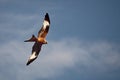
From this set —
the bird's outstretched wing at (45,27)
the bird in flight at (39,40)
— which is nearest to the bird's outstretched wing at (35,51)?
the bird in flight at (39,40)

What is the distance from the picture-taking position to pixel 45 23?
2866 cm

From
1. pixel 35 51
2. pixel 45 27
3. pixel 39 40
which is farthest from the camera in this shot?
pixel 45 27

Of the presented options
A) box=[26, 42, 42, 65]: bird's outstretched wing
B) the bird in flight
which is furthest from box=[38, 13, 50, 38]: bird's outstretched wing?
box=[26, 42, 42, 65]: bird's outstretched wing

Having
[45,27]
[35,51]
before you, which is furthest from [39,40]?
[45,27]

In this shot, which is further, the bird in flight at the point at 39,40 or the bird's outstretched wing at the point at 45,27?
the bird's outstretched wing at the point at 45,27

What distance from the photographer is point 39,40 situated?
89.6ft

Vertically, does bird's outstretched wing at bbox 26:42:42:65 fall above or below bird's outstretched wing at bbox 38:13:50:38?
below

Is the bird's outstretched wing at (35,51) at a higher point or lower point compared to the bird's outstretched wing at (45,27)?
lower

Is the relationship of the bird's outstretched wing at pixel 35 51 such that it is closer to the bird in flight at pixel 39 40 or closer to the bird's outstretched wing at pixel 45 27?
the bird in flight at pixel 39 40

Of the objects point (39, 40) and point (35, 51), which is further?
point (39, 40)

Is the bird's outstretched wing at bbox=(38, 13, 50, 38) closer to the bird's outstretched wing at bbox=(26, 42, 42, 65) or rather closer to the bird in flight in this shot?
the bird in flight

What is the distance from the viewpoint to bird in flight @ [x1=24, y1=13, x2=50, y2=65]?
25.9 m

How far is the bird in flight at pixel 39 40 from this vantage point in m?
25.9

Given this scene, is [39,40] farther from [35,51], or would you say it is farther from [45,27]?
[45,27]
